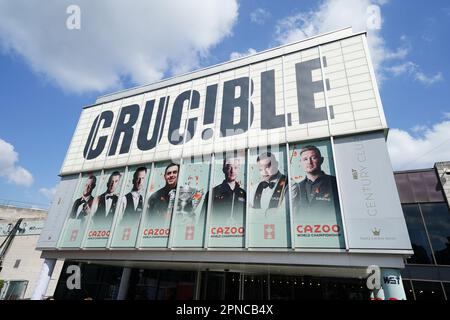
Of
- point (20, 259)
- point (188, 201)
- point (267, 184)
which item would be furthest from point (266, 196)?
point (20, 259)

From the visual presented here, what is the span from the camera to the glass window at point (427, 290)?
49.5ft

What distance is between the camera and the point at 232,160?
14.0m

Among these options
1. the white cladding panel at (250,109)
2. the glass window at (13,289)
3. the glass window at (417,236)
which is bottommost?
the glass window at (13,289)

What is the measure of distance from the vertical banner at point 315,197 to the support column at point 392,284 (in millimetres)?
1827

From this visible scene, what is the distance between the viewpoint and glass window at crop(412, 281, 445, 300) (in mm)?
15081

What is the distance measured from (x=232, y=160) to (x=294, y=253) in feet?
18.9

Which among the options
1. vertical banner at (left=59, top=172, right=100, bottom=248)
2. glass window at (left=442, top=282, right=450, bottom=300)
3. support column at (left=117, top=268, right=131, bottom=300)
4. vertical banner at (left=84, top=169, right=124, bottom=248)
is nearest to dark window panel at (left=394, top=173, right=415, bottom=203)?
glass window at (left=442, top=282, right=450, bottom=300)

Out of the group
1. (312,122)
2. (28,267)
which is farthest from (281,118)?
(28,267)

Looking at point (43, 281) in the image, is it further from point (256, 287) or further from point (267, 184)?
point (267, 184)

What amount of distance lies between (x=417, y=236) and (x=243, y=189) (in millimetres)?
13357

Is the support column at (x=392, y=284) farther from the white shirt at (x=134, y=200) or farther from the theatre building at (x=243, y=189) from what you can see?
the white shirt at (x=134, y=200)

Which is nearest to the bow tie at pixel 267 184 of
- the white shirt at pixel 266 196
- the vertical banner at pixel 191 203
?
the white shirt at pixel 266 196

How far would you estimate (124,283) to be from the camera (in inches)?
712

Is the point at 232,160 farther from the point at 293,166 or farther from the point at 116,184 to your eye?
the point at 116,184
